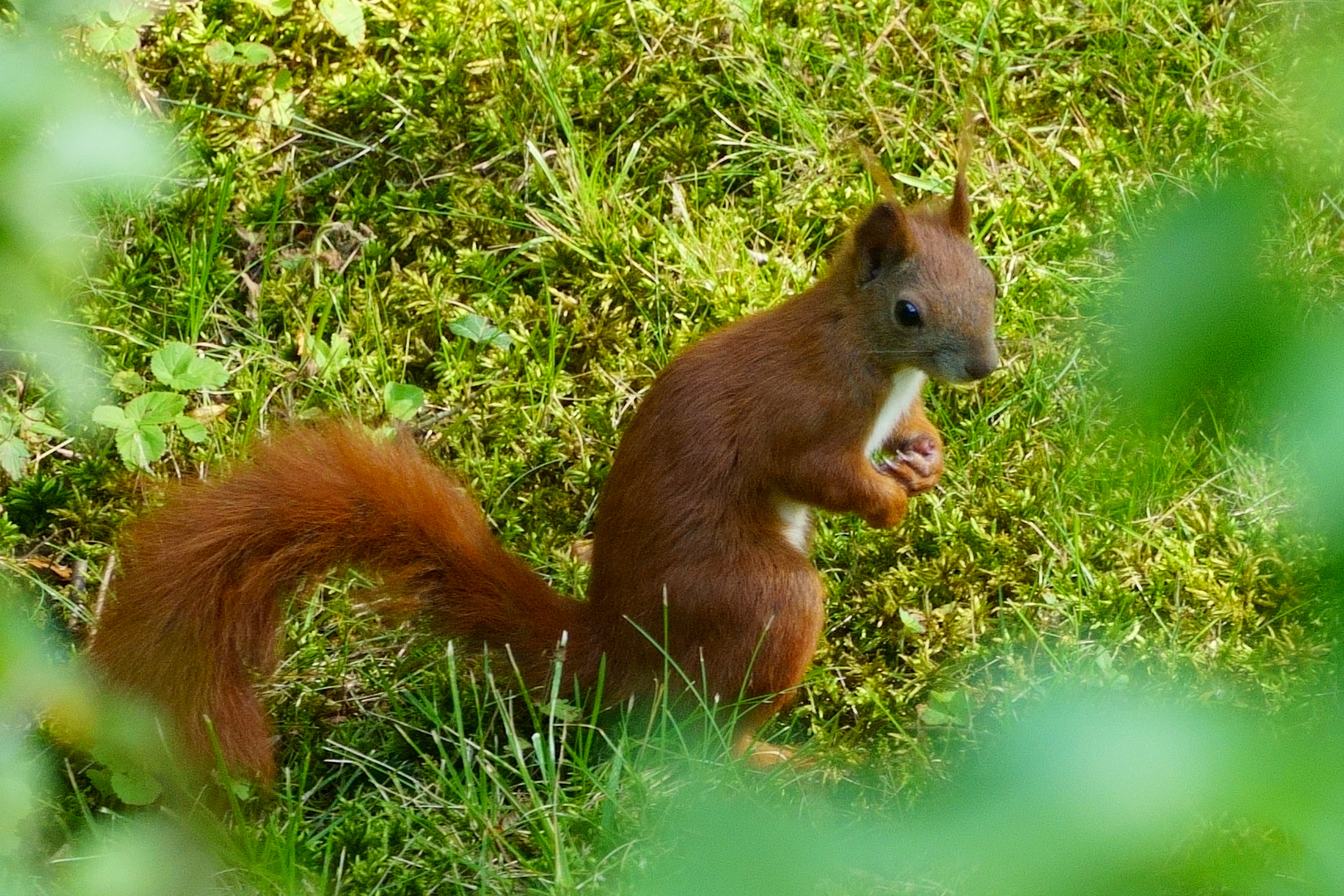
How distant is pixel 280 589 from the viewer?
2.22m

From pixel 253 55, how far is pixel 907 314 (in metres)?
1.82

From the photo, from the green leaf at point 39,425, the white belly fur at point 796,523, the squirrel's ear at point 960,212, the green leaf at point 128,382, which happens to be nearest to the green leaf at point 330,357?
the green leaf at point 128,382

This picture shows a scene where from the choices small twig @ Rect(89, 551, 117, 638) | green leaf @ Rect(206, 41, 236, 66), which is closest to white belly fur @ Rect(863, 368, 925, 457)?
small twig @ Rect(89, 551, 117, 638)

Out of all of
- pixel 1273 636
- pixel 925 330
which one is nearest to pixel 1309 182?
pixel 925 330

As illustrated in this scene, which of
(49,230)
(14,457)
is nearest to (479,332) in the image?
(14,457)

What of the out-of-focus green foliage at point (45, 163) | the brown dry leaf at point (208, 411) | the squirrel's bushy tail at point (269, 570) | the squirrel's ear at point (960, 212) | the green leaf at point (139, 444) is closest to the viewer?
the out-of-focus green foliage at point (45, 163)

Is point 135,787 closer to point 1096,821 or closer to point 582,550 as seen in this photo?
point 582,550

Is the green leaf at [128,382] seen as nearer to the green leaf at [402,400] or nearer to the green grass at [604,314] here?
the green grass at [604,314]

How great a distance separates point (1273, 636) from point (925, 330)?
39.4 inches

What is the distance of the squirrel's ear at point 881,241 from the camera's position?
228cm

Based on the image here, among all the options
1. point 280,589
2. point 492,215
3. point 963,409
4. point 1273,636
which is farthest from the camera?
point 492,215

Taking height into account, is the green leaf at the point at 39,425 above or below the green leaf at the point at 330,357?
below

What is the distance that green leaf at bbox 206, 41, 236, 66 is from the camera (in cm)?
321

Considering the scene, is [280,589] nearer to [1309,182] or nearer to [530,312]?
[530,312]
